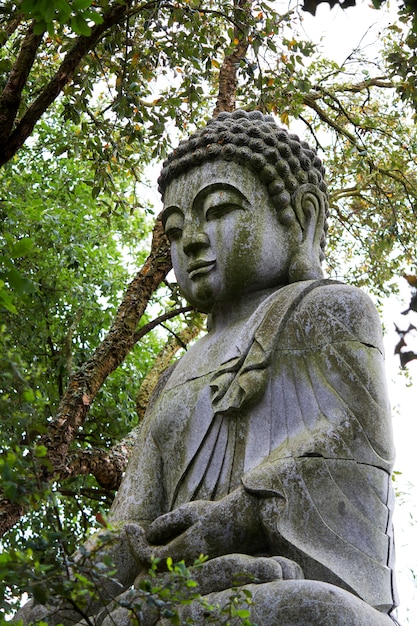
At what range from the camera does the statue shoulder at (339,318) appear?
5422 mm

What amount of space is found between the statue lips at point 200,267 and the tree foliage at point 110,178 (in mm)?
919

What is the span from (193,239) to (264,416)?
3.72 ft

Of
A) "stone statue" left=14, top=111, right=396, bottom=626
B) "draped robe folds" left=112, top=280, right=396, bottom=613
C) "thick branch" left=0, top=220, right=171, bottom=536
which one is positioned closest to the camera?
"stone statue" left=14, top=111, right=396, bottom=626

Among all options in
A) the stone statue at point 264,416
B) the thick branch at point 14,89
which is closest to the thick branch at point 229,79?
the thick branch at point 14,89

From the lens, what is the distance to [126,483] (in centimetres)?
573

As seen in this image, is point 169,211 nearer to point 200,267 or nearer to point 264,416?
point 200,267

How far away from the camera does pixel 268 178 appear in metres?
6.12

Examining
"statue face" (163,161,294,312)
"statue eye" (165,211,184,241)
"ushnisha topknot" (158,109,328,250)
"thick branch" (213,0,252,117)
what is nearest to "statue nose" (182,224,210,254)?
"statue face" (163,161,294,312)

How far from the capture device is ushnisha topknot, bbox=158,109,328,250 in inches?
241

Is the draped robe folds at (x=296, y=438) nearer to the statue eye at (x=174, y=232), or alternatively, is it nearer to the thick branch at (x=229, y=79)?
the statue eye at (x=174, y=232)

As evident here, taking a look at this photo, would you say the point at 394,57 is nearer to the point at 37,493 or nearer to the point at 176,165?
the point at 176,165

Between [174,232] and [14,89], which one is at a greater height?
[14,89]

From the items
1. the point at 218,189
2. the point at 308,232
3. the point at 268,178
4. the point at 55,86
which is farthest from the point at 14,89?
the point at 308,232

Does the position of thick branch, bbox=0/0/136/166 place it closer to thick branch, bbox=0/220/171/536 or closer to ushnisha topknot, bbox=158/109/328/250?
ushnisha topknot, bbox=158/109/328/250
